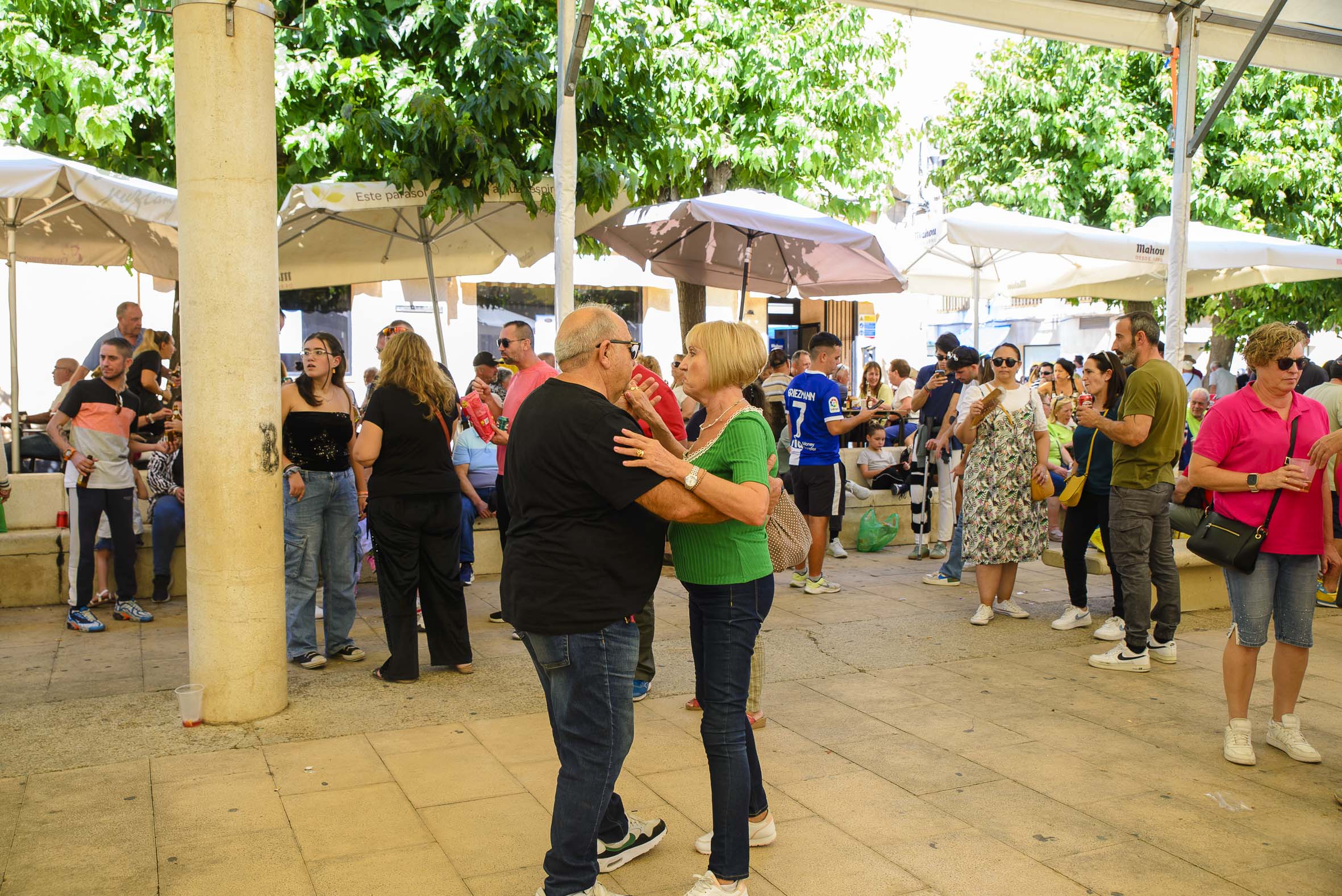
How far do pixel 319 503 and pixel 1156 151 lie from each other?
1640 centimetres

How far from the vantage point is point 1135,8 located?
27.9 feet

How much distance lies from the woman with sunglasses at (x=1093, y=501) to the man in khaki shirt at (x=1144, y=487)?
18 cm

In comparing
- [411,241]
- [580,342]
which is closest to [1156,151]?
[411,241]

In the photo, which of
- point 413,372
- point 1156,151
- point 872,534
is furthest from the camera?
point 1156,151

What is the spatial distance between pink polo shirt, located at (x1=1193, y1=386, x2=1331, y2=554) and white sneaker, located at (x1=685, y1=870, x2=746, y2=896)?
109 inches

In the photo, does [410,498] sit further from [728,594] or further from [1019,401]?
[1019,401]

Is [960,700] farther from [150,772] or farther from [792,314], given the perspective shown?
[792,314]

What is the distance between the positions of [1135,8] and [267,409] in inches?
283

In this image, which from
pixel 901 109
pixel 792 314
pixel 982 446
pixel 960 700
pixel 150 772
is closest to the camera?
pixel 150 772

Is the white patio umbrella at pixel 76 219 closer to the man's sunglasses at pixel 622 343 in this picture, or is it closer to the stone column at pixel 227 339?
the stone column at pixel 227 339

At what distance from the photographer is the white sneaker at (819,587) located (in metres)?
8.21

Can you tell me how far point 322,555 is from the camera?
6.32 metres

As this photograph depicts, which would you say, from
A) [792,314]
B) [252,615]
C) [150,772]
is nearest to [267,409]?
[252,615]

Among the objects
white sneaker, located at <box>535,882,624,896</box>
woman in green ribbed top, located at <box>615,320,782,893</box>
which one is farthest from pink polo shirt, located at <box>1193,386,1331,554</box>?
white sneaker, located at <box>535,882,624,896</box>
